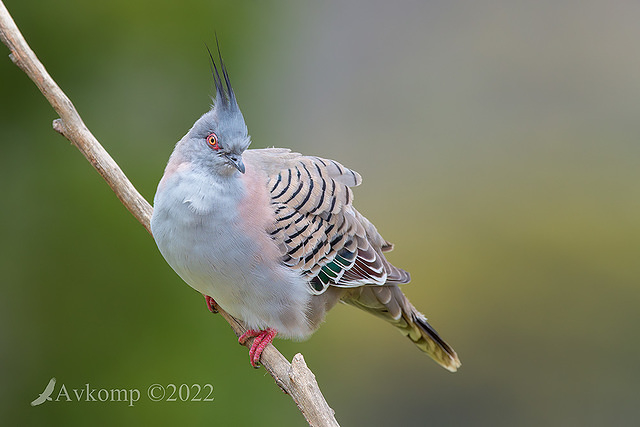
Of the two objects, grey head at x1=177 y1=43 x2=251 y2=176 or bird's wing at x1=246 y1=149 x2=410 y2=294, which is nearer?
grey head at x1=177 y1=43 x2=251 y2=176

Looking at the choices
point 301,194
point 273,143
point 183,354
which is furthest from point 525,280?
point 301,194

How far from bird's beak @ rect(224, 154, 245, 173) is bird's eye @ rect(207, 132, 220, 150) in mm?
46

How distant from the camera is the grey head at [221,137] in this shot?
7.17ft

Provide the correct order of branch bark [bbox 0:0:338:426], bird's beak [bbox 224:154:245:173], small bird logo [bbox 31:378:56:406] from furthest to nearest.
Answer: small bird logo [bbox 31:378:56:406] → branch bark [bbox 0:0:338:426] → bird's beak [bbox 224:154:245:173]

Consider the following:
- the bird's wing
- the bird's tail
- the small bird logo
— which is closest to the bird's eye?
the bird's wing

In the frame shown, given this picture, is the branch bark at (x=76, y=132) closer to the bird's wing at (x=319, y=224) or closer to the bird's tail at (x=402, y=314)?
the bird's wing at (x=319, y=224)

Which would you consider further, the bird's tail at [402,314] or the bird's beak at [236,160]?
the bird's tail at [402,314]

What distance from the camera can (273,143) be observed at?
421 cm

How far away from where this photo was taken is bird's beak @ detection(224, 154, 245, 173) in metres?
2.16

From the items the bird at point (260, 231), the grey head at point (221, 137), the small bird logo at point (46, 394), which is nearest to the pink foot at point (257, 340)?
the bird at point (260, 231)

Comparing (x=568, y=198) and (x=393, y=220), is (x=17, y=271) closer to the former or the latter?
(x=393, y=220)

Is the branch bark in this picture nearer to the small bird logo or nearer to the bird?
the bird

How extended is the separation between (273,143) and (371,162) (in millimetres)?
955

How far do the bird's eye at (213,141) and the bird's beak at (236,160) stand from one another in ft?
0.15
